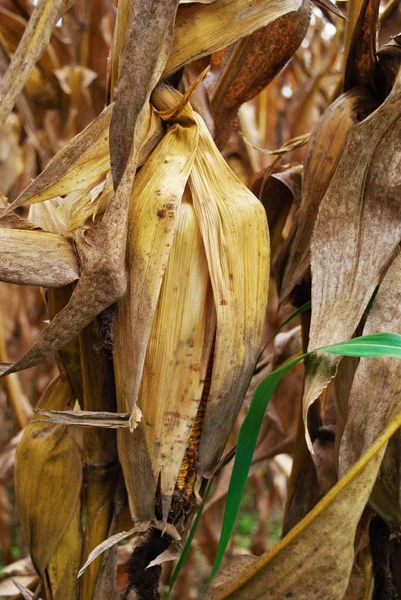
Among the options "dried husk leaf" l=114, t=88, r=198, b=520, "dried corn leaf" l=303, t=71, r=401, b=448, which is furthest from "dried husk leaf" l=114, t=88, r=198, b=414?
"dried corn leaf" l=303, t=71, r=401, b=448

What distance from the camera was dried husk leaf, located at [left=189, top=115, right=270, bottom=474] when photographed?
0.42 m

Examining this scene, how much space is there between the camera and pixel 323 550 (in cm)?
40

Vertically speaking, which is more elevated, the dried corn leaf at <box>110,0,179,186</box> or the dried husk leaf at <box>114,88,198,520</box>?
the dried corn leaf at <box>110,0,179,186</box>

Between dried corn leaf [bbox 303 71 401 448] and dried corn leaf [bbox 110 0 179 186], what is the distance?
15 cm

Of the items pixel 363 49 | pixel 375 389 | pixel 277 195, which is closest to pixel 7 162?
pixel 277 195

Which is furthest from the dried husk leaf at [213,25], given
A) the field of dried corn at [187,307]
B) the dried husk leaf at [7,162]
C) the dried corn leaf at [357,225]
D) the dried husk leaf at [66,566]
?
the dried husk leaf at [7,162]

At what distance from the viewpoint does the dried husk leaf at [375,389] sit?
43 cm

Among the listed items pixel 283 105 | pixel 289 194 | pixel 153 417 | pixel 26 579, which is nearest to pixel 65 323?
pixel 153 417

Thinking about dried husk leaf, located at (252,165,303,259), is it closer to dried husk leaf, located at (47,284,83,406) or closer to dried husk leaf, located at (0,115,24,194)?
dried husk leaf, located at (47,284,83,406)

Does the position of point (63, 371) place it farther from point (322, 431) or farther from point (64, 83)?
point (64, 83)

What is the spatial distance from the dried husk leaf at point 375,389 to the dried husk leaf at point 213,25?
0.20m

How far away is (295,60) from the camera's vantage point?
134cm

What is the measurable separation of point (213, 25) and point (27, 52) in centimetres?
13

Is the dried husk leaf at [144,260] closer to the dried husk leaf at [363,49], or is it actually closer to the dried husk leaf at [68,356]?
the dried husk leaf at [68,356]
